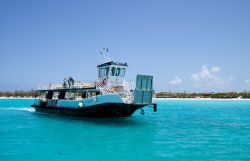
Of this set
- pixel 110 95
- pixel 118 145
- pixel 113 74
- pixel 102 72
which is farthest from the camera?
pixel 102 72

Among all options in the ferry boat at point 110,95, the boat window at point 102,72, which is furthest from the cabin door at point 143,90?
the boat window at point 102,72

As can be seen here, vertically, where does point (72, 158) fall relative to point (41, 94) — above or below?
below

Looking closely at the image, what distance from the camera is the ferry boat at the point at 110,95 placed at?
28969 millimetres

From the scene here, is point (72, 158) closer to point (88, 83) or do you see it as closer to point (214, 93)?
point (88, 83)

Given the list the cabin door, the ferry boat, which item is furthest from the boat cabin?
the cabin door

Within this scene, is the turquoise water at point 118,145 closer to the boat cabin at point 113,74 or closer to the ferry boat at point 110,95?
the ferry boat at point 110,95

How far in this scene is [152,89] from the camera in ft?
98.1

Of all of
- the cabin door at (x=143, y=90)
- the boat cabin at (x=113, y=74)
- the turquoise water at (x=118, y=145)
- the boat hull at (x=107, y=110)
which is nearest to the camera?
the turquoise water at (x=118, y=145)

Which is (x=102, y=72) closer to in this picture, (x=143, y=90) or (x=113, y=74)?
(x=113, y=74)

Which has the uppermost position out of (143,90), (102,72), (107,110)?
(102,72)

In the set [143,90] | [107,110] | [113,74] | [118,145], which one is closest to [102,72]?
[113,74]

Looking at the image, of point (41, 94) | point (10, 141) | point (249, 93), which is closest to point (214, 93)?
point (249, 93)

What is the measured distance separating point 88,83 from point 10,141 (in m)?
16.2

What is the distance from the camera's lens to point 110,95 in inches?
1146
